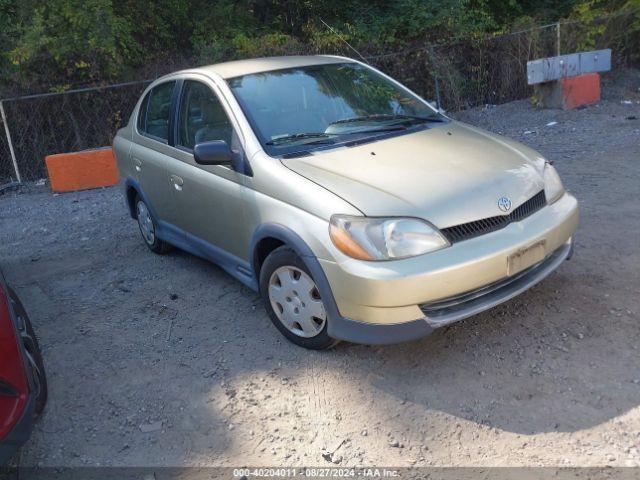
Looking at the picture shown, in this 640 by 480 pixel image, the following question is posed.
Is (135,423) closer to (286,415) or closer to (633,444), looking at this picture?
(286,415)

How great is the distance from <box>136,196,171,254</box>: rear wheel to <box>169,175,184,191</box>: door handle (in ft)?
2.67

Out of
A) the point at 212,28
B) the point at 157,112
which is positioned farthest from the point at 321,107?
the point at 212,28

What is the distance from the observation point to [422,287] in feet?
11.6

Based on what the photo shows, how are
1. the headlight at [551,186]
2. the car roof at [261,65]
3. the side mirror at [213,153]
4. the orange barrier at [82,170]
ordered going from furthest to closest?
the orange barrier at [82,170] < the car roof at [261,65] < the side mirror at [213,153] < the headlight at [551,186]

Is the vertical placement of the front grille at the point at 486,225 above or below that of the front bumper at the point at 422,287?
above

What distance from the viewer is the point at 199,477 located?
127 inches

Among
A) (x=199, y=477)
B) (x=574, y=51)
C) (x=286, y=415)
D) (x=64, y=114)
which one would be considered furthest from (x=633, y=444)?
(x=574, y=51)

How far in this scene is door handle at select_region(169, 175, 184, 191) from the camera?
5.22 metres

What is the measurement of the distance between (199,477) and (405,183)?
189cm

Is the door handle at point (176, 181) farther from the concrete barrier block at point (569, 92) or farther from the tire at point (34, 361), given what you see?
the concrete barrier block at point (569, 92)

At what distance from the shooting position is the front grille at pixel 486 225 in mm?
3664

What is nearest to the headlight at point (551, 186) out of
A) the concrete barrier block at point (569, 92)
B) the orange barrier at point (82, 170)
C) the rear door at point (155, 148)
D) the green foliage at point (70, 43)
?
the rear door at point (155, 148)

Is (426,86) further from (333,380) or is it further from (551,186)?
(333,380)

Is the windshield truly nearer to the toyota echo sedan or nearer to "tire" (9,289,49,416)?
the toyota echo sedan
